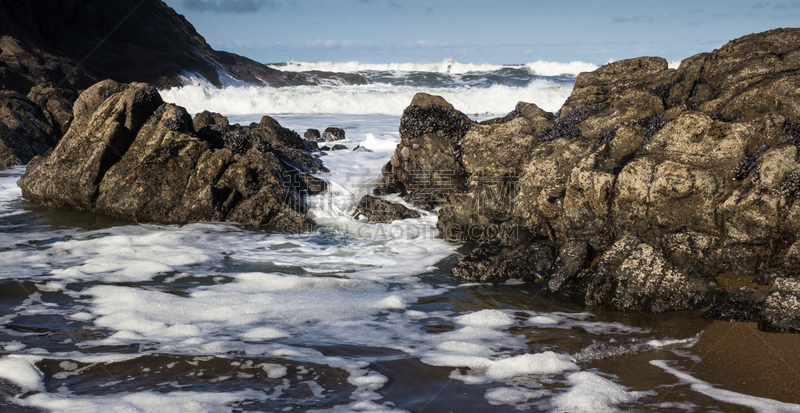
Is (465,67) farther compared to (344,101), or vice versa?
(465,67)

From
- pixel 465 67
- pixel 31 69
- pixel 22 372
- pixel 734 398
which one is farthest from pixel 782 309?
pixel 465 67

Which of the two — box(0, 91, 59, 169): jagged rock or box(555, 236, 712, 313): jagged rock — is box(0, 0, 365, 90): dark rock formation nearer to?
box(0, 91, 59, 169): jagged rock

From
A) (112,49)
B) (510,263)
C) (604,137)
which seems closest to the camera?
(510,263)

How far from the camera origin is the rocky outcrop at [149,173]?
1027cm

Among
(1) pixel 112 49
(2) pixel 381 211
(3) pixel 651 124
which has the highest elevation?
(1) pixel 112 49

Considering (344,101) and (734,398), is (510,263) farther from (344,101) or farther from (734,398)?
(344,101)

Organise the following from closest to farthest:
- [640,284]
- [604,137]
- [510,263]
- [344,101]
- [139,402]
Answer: [139,402]
[640,284]
[510,263]
[604,137]
[344,101]

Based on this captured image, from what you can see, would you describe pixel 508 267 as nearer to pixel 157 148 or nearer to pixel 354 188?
pixel 354 188

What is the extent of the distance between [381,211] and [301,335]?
234 inches

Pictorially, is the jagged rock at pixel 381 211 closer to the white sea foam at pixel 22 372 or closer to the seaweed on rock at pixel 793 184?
the seaweed on rock at pixel 793 184

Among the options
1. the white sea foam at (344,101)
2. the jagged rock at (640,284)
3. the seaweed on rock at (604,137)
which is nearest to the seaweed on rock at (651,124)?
the seaweed on rock at (604,137)

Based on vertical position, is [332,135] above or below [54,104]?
below

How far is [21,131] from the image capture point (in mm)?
15141

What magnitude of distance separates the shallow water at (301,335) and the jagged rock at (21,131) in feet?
22.2
